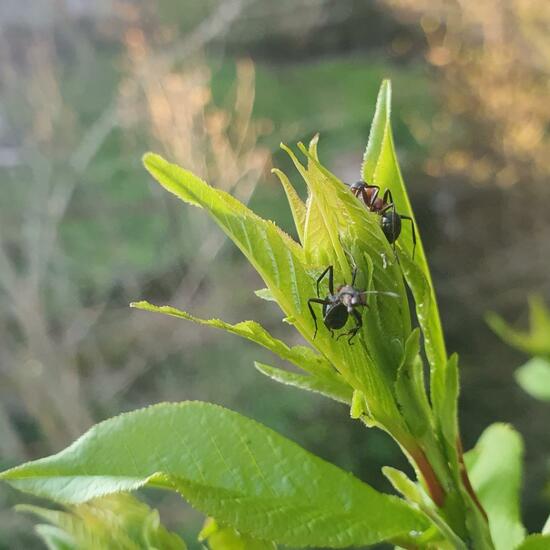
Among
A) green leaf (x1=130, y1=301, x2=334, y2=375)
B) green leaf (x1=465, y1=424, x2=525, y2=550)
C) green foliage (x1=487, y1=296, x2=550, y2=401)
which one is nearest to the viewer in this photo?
green leaf (x1=130, y1=301, x2=334, y2=375)

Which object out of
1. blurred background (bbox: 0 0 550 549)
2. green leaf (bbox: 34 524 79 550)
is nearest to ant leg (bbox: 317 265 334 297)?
green leaf (bbox: 34 524 79 550)

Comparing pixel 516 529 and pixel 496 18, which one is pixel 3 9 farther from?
pixel 516 529

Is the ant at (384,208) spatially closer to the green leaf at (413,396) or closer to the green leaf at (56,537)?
the green leaf at (413,396)

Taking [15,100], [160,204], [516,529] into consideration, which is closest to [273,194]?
[160,204]

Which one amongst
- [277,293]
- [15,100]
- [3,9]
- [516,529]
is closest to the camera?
[277,293]

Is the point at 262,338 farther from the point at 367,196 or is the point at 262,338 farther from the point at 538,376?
the point at 538,376

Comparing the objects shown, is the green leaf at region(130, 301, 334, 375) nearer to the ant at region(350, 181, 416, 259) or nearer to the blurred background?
the ant at region(350, 181, 416, 259)
